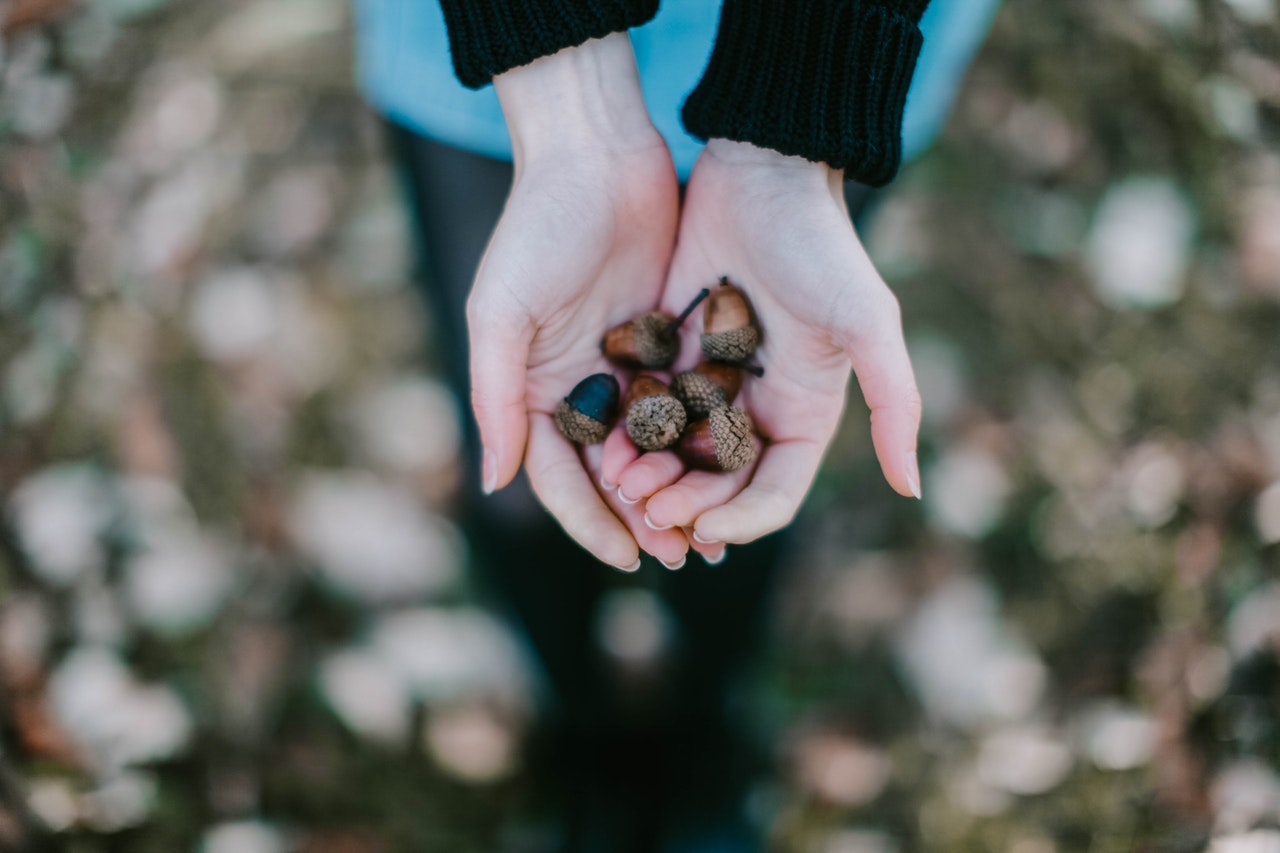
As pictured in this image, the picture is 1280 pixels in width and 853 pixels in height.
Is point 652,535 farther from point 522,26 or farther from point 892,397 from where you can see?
point 522,26

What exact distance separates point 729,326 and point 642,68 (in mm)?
522

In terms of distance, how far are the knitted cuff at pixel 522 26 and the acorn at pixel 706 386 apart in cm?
63

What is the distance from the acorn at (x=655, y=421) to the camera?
5.29ft

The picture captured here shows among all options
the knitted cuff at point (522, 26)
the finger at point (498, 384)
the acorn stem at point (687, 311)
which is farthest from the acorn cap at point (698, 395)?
the knitted cuff at point (522, 26)

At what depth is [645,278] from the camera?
5.89 ft

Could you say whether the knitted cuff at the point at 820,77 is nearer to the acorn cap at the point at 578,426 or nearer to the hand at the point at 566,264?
the hand at the point at 566,264

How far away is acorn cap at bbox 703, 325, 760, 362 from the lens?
5.50 ft

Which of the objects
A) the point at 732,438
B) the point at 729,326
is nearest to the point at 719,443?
the point at 732,438

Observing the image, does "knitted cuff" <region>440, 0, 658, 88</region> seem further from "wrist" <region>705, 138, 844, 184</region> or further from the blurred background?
→ the blurred background

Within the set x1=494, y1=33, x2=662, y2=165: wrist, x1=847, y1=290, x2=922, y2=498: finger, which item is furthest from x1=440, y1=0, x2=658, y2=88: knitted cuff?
x1=847, y1=290, x2=922, y2=498: finger

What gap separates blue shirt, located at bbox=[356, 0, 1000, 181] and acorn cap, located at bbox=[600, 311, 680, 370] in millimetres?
328

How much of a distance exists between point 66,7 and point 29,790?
93.7 inches

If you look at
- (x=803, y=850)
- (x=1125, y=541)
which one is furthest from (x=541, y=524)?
(x=1125, y=541)

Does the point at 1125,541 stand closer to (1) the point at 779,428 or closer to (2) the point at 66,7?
(1) the point at 779,428
